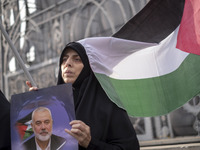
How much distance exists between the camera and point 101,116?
1460mm

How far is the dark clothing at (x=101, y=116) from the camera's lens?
143 centimetres

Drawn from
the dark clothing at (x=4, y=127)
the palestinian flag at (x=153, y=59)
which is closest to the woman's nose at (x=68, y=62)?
the palestinian flag at (x=153, y=59)

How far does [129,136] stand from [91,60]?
41cm

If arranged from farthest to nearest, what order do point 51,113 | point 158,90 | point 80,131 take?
point 158,90, point 51,113, point 80,131

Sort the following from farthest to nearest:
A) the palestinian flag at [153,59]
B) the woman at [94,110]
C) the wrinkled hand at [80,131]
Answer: the palestinian flag at [153,59]
the woman at [94,110]
the wrinkled hand at [80,131]

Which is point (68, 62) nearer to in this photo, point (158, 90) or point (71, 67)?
point (71, 67)

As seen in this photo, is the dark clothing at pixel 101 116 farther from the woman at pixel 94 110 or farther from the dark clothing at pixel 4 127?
the dark clothing at pixel 4 127

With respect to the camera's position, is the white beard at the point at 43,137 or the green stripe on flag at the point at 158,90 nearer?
the white beard at the point at 43,137

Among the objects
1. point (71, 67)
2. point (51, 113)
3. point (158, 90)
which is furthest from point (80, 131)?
point (158, 90)

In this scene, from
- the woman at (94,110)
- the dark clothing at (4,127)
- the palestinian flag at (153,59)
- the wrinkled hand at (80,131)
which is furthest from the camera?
the palestinian flag at (153,59)

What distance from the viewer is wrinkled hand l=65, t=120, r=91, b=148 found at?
47.3 inches

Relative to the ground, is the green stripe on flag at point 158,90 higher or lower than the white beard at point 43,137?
higher

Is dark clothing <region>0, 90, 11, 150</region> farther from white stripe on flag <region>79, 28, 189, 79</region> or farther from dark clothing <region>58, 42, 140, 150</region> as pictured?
white stripe on flag <region>79, 28, 189, 79</region>

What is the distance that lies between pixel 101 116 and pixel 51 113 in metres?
0.24
